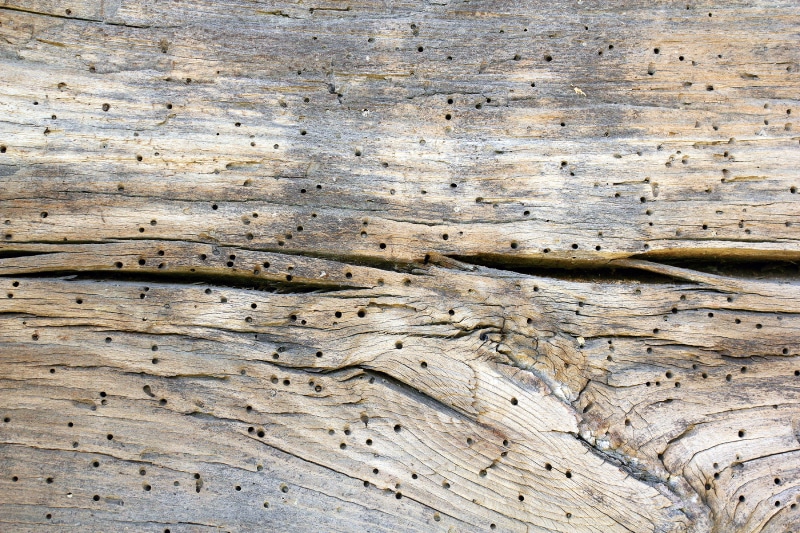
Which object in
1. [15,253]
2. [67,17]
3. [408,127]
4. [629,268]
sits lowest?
[15,253]

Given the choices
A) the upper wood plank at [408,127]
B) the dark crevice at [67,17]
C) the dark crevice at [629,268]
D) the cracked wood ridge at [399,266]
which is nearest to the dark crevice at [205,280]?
the cracked wood ridge at [399,266]

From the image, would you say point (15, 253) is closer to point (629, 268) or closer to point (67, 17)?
point (67, 17)

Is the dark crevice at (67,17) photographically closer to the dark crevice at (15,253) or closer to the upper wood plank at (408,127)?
the upper wood plank at (408,127)

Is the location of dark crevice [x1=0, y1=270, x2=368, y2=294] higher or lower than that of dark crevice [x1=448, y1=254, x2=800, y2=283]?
lower

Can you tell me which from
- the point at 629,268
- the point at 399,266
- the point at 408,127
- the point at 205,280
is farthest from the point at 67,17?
the point at 629,268

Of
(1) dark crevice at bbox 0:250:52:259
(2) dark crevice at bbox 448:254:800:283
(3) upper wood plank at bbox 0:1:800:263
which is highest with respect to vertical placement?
(3) upper wood plank at bbox 0:1:800:263

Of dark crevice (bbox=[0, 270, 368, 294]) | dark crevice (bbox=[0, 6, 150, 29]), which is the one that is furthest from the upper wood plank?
dark crevice (bbox=[0, 270, 368, 294])

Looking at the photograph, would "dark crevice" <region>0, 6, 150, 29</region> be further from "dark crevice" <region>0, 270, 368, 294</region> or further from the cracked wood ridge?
"dark crevice" <region>0, 270, 368, 294</region>

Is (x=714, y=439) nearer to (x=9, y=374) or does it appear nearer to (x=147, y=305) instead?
(x=147, y=305)

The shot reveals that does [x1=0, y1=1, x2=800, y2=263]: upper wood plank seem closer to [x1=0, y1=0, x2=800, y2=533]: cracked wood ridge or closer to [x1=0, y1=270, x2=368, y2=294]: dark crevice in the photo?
[x1=0, y1=0, x2=800, y2=533]: cracked wood ridge

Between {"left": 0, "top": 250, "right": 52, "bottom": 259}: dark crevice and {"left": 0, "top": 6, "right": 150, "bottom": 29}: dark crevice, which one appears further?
{"left": 0, "top": 6, "right": 150, "bottom": 29}: dark crevice
